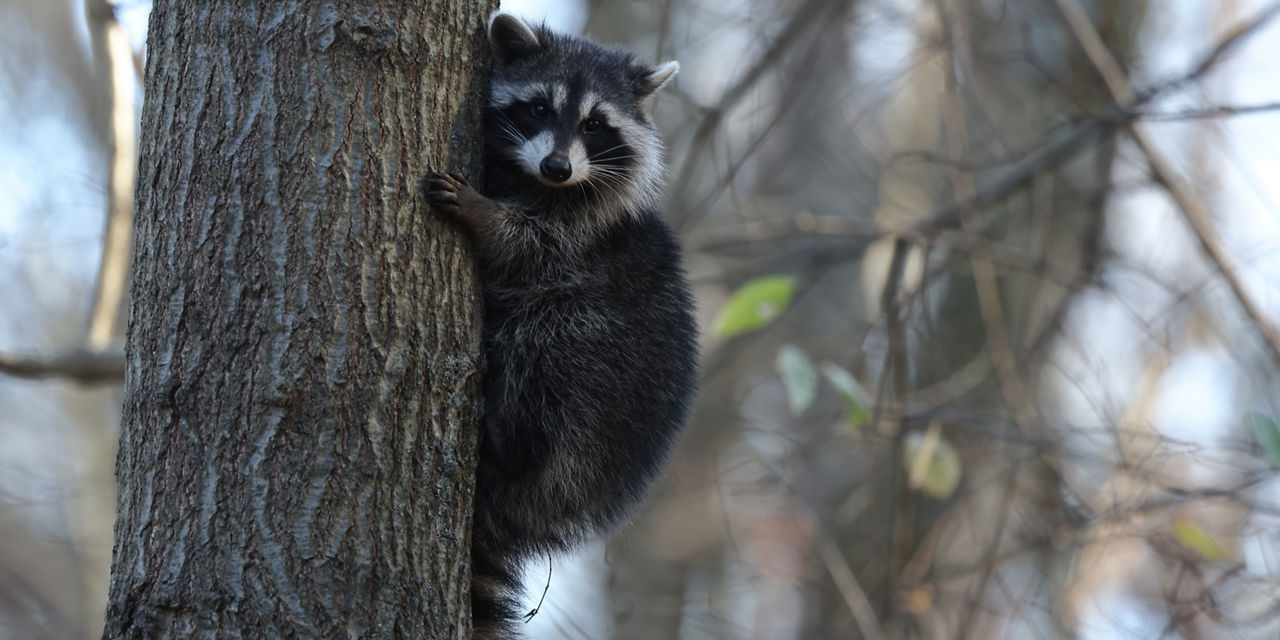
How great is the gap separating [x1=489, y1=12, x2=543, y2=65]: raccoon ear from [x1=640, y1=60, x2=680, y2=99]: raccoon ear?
1.96 ft

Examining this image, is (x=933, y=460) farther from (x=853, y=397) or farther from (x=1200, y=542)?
(x=1200, y=542)

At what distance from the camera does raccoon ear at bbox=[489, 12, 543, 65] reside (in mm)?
2607

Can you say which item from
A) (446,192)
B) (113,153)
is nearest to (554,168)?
(446,192)

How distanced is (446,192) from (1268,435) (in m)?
2.48

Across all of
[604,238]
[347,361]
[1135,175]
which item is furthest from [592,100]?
[1135,175]

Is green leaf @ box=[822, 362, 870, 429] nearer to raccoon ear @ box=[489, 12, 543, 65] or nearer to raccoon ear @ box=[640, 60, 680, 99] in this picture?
raccoon ear @ box=[640, 60, 680, 99]

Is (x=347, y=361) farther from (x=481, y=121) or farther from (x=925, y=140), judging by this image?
(x=925, y=140)

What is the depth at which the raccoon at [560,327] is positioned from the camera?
2367mm

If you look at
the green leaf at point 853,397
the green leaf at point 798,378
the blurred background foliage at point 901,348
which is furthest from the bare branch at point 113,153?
the green leaf at point 853,397

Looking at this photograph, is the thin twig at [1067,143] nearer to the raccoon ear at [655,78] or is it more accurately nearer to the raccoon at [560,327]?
the raccoon ear at [655,78]

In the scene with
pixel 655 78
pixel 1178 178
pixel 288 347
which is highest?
pixel 1178 178

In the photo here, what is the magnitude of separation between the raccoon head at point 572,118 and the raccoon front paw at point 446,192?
0.54m

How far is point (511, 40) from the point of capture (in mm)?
2674

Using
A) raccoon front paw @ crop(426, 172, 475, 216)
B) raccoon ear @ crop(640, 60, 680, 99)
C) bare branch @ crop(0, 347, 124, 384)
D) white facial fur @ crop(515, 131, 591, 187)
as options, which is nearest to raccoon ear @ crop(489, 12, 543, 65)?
white facial fur @ crop(515, 131, 591, 187)
